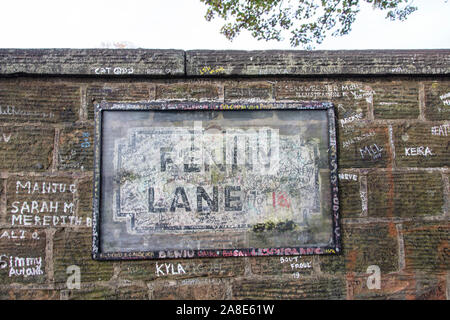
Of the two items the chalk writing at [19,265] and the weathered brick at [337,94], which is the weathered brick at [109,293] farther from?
the weathered brick at [337,94]

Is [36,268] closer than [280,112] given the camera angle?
Yes

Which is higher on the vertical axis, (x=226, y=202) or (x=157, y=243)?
(x=226, y=202)

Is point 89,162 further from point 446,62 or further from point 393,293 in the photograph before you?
point 446,62

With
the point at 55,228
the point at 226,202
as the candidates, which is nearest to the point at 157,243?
the point at 226,202

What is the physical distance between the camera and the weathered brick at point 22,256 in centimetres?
213

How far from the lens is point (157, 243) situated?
2182 mm

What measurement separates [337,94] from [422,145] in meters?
0.74

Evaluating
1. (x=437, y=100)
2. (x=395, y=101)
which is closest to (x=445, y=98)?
(x=437, y=100)

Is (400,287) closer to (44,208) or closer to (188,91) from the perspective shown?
(188,91)

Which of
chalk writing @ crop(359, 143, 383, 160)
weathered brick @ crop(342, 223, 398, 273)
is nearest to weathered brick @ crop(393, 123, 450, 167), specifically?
chalk writing @ crop(359, 143, 383, 160)

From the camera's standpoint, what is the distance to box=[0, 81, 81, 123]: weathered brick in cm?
221

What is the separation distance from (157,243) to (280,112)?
1.29m
